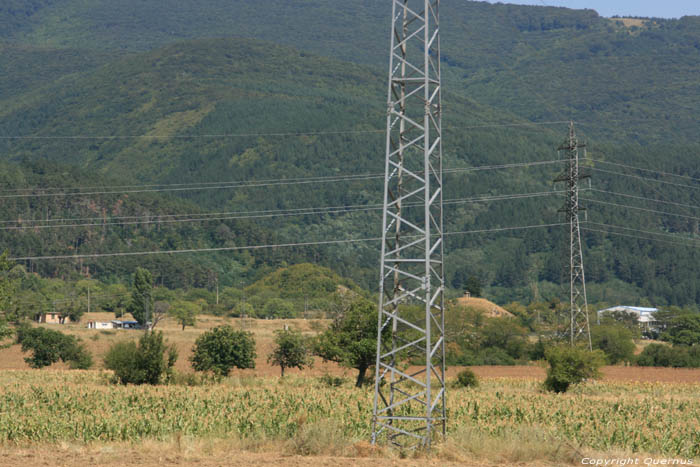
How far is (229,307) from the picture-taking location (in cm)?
14712

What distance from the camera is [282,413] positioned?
113 ft

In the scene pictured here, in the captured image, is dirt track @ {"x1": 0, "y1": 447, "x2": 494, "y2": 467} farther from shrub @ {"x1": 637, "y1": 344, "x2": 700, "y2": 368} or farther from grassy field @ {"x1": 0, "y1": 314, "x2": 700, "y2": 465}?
shrub @ {"x1": 637, "y1": 344, "x2": 700, "y2": 368}

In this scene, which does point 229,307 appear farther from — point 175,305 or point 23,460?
point 23,460

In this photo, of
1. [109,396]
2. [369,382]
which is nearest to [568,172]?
[369,382]

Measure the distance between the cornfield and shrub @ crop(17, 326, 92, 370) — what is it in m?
22.5

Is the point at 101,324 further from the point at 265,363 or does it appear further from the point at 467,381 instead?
the point at 467,381

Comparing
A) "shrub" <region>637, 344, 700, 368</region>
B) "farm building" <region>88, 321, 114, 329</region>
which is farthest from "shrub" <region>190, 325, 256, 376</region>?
"farm building" <region>88, 321, 114, 329</region>

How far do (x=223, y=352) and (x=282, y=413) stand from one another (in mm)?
30362

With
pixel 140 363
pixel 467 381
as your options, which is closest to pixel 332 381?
pixel 467 381

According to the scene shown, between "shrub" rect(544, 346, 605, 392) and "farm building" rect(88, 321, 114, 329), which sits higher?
"farm building" rect(88, 321, 114, 329)

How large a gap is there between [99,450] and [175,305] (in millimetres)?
99502

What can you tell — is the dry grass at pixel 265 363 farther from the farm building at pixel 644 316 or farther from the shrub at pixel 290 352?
the farm building at pixel 644 316

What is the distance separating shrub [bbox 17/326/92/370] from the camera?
7644 centimetres

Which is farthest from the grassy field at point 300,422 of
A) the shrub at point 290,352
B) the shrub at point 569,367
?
the shrub at point 290,352
